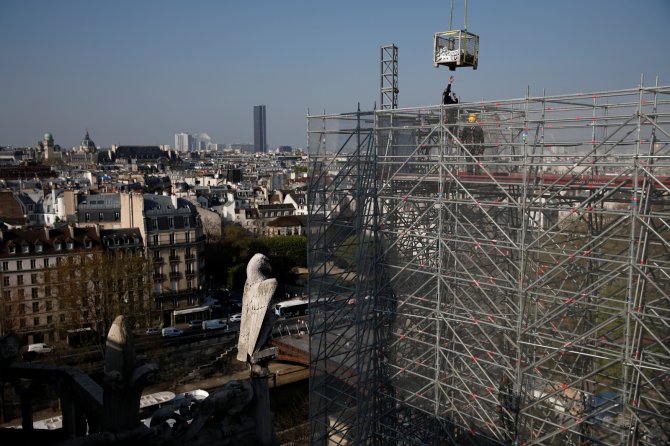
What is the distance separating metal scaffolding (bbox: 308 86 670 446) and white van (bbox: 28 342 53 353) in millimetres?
14371

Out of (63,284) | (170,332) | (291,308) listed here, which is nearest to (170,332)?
(170,332)

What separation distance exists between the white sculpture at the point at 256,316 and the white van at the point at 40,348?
808 inches

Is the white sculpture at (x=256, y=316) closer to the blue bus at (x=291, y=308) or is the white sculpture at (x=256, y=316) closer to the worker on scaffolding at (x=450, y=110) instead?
the worker on scaffolding at (x=450, y=110)

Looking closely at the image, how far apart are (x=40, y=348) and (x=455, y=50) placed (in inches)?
752

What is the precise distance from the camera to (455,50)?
1234 centimetres

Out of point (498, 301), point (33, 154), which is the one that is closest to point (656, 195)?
point (498, 301)

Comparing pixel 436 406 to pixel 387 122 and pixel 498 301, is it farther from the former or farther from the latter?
pixel 387 122

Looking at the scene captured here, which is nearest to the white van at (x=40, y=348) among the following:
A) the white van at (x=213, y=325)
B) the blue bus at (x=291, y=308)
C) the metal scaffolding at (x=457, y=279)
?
the white van at (x=213, y=325)

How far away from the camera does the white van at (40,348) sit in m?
22.7

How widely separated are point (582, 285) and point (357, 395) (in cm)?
430

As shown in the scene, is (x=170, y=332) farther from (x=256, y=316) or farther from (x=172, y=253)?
(x=256, y=316)

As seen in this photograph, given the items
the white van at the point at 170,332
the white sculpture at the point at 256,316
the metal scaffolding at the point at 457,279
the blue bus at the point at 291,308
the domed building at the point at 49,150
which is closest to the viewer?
the white sculpture at the point at 256,316

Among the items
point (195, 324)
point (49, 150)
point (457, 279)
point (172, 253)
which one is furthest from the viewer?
point (49, 150)

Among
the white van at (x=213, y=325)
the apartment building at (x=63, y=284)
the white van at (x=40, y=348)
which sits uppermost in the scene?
the apartment building at (x=63, y=284)
